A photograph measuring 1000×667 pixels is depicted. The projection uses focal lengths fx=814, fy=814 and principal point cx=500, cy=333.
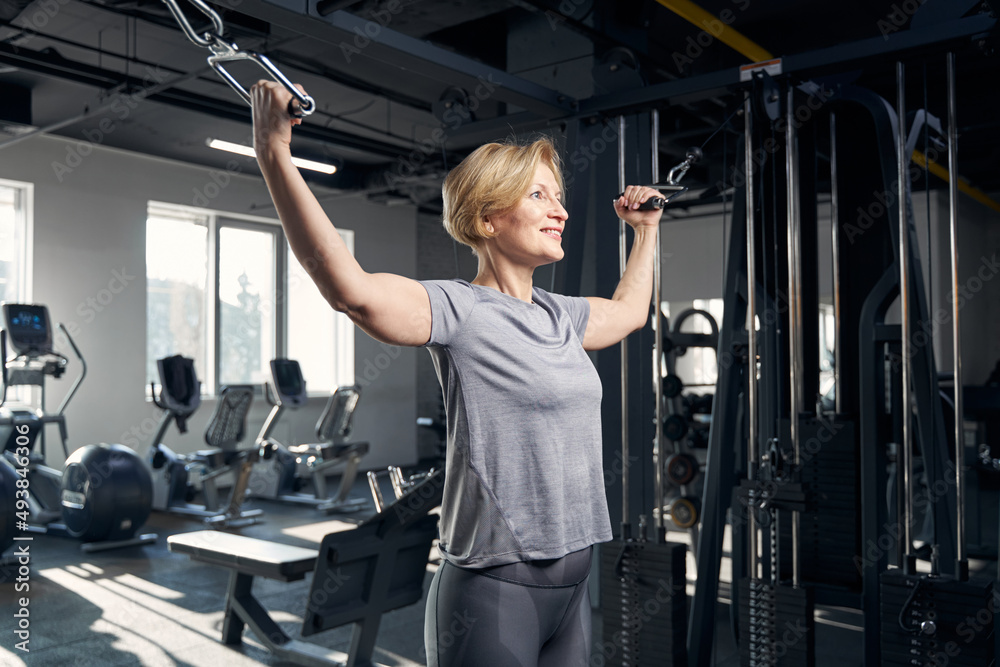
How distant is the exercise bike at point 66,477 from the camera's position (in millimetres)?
5230


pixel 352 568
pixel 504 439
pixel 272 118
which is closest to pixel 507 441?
pixel 504 439

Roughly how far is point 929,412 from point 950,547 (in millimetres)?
422

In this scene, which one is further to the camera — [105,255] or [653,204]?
[105,255]

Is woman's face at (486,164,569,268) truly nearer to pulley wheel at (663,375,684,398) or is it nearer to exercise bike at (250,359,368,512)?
pulley wheel at (663,375,684,398)

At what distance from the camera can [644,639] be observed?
2.27 meters

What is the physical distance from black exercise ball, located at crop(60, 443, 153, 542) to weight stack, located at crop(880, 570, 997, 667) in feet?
15.5

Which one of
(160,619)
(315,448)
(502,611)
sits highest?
(502,611)

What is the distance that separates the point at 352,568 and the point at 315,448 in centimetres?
413

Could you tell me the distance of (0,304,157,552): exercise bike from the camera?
5.23 meters

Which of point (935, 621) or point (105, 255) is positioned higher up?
point (105, 255)

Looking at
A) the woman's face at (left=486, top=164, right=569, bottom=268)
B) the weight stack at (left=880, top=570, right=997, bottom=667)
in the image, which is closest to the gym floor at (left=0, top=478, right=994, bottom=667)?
the weight stack at (left=880, top=570, right=997, bottom=667)

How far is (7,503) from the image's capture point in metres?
4.58

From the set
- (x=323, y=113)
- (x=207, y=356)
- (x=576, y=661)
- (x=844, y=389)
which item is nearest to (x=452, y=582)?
(x=576, y=661)

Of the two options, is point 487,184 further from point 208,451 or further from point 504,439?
point 208,451
